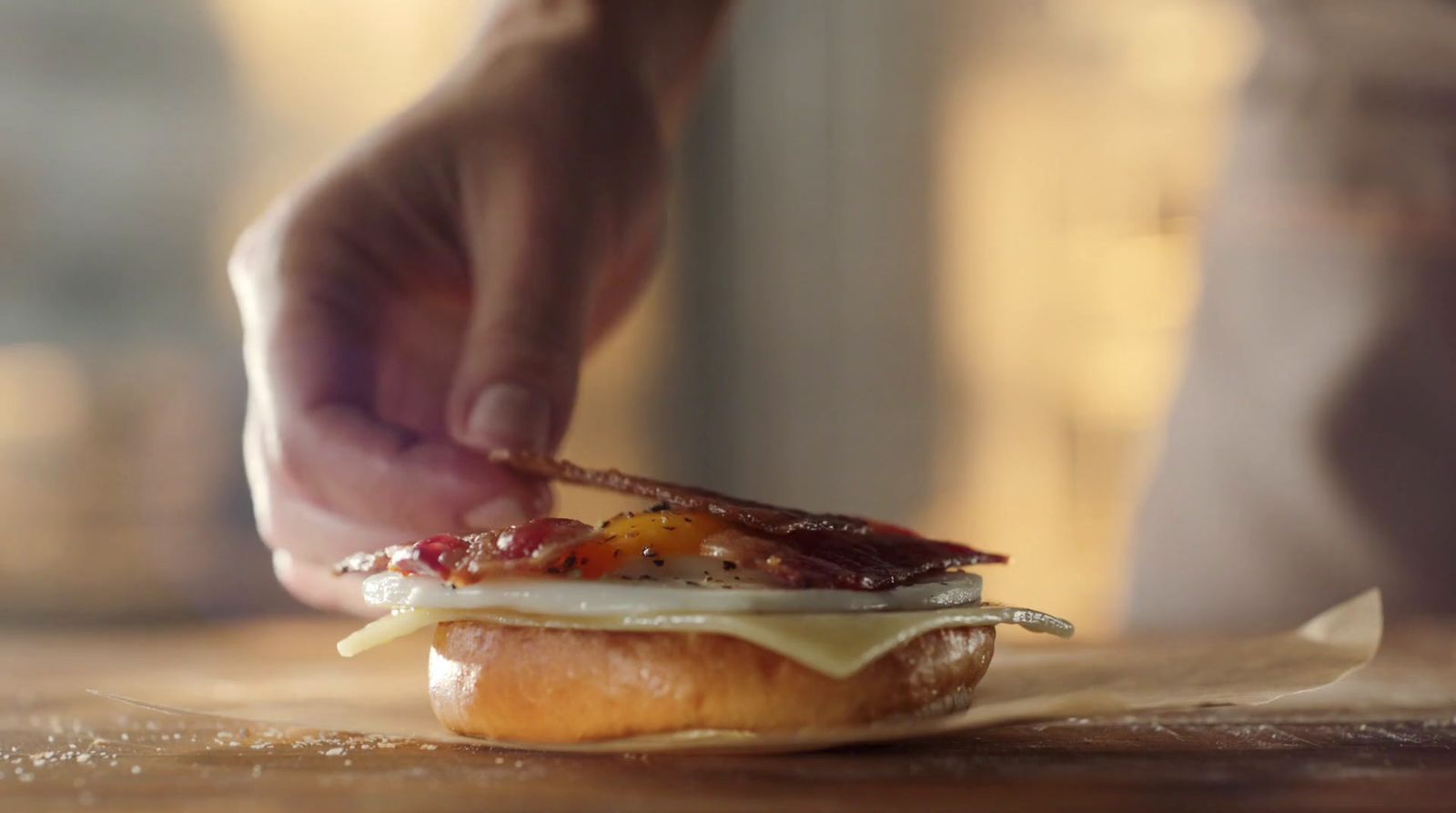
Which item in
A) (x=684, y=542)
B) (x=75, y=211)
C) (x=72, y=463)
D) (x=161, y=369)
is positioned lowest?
(x=684, y=542)

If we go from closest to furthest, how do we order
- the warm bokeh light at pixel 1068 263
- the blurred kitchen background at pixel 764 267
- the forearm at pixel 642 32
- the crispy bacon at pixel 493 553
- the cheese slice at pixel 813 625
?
the cheese slice at pixel 813 625 → the crispy bacon at pixel 493 553 → the forearm at pixel 642 32 → the blurred kitchen background at pixel 764 267 → the warm bokeh light at pixel 1068 263

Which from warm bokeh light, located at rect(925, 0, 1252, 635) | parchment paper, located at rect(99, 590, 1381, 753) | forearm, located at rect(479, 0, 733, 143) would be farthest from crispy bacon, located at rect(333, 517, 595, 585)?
warm bokeh light, located at rect(925, 0, 1252, 635)

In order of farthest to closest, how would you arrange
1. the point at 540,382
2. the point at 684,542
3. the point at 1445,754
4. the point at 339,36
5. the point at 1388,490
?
1. the point at 339,36
2. the point at 1388,490
3. the point at 540,382
4. the point at 684,542
5. the point at 1445,754

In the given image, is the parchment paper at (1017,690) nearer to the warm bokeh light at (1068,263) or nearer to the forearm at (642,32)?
the forearm at (642,32)

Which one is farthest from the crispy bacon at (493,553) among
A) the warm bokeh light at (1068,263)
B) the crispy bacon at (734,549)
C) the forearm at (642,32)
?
the warm bokeh light at (1068,263)

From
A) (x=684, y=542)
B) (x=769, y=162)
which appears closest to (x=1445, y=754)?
(x=684, y=542)

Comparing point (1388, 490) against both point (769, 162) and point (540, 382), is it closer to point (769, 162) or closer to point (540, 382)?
point (540, 382)

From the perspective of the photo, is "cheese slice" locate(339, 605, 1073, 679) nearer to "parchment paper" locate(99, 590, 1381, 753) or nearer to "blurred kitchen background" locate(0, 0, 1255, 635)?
"parchment paper" locate(99, 590, 1381, 753)
